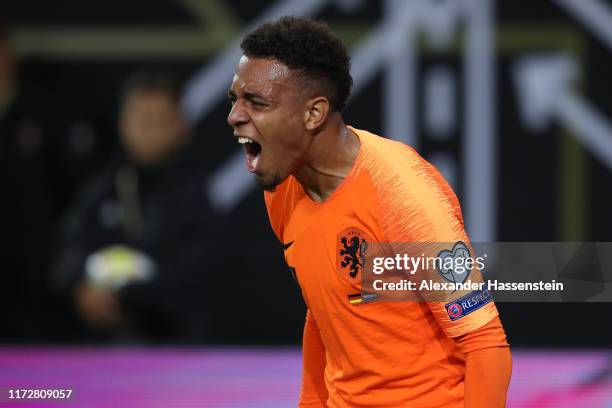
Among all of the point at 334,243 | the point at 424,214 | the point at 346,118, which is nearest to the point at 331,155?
the point at 334,243

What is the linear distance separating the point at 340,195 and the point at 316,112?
0.20 m

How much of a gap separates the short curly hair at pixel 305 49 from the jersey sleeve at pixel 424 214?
24 centimetres

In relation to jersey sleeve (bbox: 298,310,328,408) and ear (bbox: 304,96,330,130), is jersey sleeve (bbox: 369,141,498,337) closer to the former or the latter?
ear (bbox: 304,96,330,130)

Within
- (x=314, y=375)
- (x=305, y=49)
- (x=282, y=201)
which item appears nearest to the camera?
(x=305, y=49)

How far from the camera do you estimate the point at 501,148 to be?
5641mm

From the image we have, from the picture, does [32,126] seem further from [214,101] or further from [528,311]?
[528,311]

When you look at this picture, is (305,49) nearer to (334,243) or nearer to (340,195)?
(340,195)

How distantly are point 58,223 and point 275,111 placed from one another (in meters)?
3.32

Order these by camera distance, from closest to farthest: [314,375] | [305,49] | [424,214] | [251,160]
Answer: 1. [424,214]
2. [305,49]
3. [251,160]
4. [314,375]

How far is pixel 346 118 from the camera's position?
569cm

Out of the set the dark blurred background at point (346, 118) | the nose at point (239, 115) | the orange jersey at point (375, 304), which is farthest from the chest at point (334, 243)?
the dark blurred background at point (346, 118)

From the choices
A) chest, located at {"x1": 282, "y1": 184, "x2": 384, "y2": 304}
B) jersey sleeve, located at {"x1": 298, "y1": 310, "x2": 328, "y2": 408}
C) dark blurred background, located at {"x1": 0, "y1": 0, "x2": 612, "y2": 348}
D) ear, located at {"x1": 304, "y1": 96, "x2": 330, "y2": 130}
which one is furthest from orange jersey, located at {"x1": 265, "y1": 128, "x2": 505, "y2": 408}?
dark blurred background, located at {"x1": 0, "y1": 0, "x2": 612, "y2": 348}

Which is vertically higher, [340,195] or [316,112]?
[316,112]

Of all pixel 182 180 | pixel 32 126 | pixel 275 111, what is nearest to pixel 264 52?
pixel 275 111
